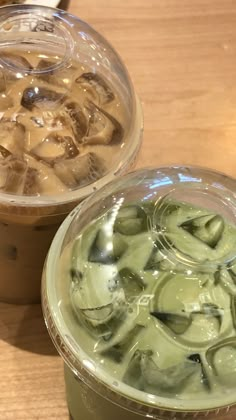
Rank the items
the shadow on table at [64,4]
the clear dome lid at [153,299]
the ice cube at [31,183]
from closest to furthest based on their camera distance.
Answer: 1. the clear dome lid at [153,299]
2. the ice cube at [31,183]
3. the shadow on table at [64,4]

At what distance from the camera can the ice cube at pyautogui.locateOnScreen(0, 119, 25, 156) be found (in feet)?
2.75

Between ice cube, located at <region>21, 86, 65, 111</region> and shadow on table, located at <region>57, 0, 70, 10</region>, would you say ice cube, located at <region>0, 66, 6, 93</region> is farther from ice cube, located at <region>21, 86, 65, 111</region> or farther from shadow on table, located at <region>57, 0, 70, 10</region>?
shadow on table, located at <region>57, 0, 70, 10</region>

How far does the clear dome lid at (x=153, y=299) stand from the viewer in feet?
2.17

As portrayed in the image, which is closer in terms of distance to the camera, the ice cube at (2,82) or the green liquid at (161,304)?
the green liquid at (161,304)

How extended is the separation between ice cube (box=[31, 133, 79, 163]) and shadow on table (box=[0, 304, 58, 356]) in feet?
0.77

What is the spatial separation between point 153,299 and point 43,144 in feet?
0.88

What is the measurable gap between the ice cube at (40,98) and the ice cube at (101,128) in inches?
1.7

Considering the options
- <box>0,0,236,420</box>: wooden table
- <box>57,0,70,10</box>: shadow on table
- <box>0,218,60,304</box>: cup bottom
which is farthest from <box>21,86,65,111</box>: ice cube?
<box>57,0,70,10</box>: shadow on table

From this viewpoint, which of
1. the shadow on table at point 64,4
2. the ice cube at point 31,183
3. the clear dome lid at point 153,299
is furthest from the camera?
the shadow on table at point 64,4

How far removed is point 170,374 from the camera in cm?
66

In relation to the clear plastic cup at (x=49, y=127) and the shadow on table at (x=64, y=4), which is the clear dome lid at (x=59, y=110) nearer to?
the clear plastic cup at (x=49, y=127)

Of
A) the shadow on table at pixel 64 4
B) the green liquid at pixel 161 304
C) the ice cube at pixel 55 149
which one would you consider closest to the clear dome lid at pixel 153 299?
the green liquid at pixel 161 304

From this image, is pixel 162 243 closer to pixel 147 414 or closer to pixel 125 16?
pixel 147 414

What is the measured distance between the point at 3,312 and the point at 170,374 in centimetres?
36
